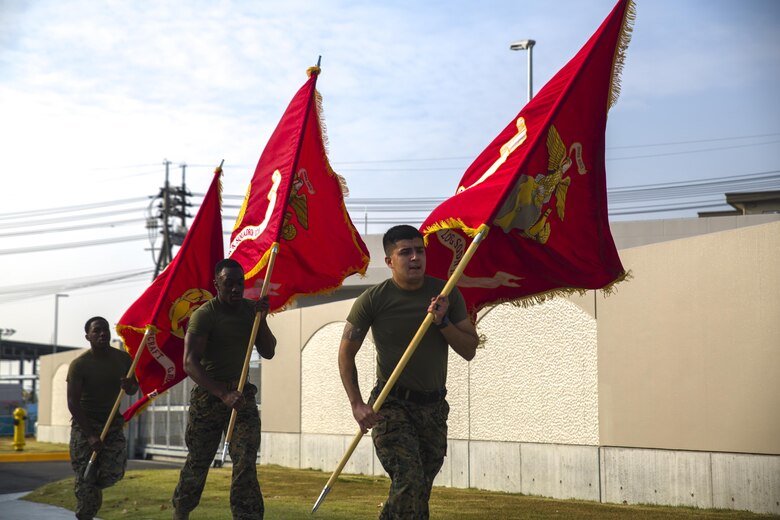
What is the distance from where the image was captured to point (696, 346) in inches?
418

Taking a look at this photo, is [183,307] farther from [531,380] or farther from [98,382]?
[531,380]

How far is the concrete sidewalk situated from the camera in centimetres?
1102

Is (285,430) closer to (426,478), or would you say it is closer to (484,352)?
(484,352)

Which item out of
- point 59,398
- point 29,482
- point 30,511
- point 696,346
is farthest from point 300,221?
point 59,398

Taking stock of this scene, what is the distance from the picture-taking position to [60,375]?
31.6 meters

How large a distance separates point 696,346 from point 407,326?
549cm

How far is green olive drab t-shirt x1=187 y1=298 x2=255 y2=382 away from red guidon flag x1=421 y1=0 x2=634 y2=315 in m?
1.47

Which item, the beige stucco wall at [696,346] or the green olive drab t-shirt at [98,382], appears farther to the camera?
the beige stucco wall at [696,346]

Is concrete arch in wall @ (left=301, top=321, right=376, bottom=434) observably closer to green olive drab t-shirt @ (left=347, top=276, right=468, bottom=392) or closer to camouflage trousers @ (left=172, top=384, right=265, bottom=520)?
camouflage trousers @ (left=172, top=384, right=265, bottom=520)

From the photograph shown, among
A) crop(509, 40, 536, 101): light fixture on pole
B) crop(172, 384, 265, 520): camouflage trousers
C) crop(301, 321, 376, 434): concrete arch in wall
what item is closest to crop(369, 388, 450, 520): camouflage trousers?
crop(172, 384, 265, 520): camouflage trousers

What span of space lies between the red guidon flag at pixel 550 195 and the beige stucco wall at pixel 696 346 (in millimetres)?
2606

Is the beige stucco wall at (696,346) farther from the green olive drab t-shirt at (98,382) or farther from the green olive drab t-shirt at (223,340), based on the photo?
the green olive drab t-shirt at (98,382)

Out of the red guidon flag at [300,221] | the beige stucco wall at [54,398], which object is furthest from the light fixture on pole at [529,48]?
the beige stucco wall at [54,398]

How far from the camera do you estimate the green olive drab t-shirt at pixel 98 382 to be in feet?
31.8
